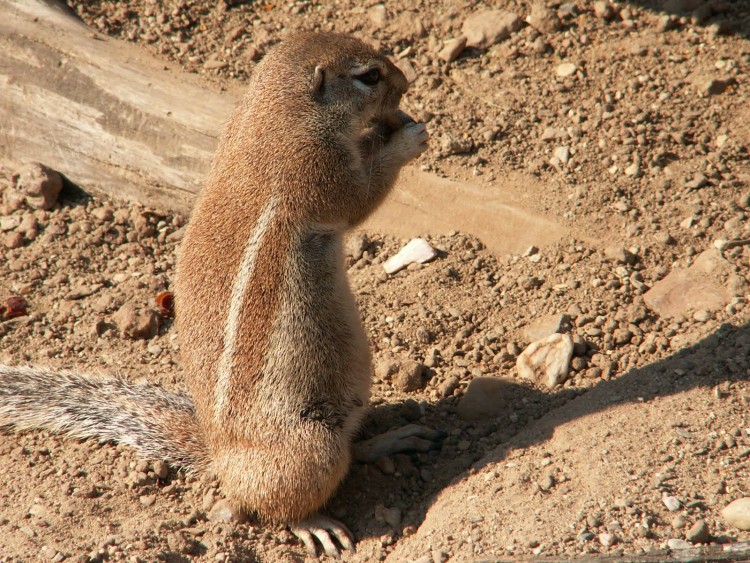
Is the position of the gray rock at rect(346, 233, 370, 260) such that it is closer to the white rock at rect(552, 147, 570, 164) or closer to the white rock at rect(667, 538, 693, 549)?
the white rock at rect(552, 147, 570, 164)

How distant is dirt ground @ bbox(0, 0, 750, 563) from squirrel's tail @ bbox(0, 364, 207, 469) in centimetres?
10

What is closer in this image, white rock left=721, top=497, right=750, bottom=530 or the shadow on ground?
white rock left=721, top=497, right=750, bottom=530

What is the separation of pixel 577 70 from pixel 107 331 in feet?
12.3

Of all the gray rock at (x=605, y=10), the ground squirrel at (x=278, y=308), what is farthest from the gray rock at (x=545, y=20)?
the ground squirrel at (x=278, y=308)

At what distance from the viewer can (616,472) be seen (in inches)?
138

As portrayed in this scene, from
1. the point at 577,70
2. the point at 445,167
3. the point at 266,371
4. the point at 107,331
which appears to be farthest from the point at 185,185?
the point at 577,70

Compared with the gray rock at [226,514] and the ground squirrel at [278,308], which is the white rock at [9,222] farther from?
the gray rock at [226,514]

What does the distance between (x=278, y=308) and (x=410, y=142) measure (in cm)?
126

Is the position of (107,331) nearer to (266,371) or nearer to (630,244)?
(266,371)

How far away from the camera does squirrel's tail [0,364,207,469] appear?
4.25 m

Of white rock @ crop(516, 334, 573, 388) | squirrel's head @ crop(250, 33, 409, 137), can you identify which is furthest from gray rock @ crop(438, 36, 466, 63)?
white rock @ crop(516, 334, 573, 388)

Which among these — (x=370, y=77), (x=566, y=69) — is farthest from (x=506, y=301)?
(x=566, y=69)

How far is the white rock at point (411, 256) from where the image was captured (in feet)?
17.6

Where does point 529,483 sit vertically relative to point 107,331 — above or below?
above
